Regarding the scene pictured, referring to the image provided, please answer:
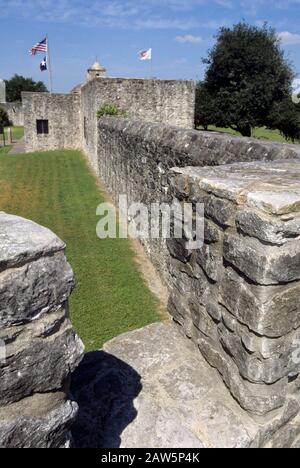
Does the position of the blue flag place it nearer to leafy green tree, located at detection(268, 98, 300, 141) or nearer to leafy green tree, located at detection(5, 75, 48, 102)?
leafy green tree, located at detection(268, 98, 300, 141)

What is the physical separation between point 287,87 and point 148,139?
24044 millimetres

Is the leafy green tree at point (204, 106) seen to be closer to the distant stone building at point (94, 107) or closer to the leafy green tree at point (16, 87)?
the distant stone building at point (94, 107)

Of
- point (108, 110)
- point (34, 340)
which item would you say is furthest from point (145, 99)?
point (34, 340)

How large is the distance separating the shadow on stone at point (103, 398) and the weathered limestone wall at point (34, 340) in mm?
449

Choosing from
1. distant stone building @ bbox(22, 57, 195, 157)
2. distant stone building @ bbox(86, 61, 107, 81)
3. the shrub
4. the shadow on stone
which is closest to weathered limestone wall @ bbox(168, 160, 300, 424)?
the shadow on stone

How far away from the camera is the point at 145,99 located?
53.0 feet

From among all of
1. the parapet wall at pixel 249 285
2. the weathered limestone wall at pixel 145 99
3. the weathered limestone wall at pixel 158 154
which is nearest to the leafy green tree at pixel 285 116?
the weathered limestone wall at pixel 145 99

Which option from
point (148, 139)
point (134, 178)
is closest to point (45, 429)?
point (148, 139)

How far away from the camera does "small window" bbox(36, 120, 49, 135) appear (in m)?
23.7

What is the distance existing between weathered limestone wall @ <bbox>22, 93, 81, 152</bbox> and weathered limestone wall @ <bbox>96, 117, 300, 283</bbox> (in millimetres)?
11944

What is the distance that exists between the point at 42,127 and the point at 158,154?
62.8ft

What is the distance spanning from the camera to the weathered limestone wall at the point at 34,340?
1.34m

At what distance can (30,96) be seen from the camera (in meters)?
23.4
